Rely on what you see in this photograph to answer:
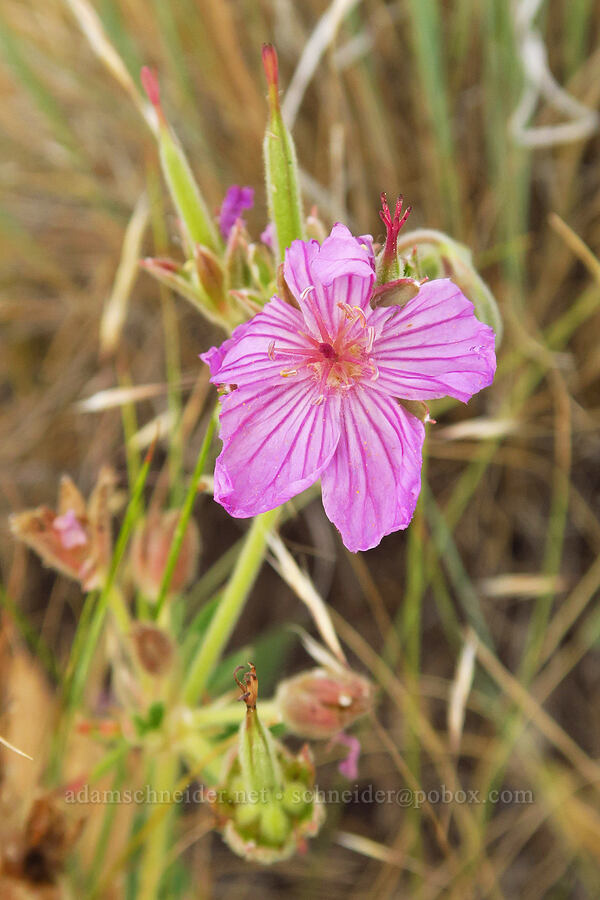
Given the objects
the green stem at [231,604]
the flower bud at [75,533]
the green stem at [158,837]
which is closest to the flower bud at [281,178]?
the green stem at [231,604]

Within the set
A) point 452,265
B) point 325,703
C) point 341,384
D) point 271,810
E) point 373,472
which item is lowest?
point 271,810

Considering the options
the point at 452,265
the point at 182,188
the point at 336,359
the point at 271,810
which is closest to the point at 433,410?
the point at 452,265

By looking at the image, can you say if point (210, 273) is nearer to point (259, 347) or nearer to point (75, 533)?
point (259, 347)

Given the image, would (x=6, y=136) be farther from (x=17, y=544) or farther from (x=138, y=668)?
(x=138, y=668)

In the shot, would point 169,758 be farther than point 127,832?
No

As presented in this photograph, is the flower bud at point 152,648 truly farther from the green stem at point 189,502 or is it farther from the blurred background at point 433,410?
the blurred background at point 433,410

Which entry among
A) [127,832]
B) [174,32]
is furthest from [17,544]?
[174,32]

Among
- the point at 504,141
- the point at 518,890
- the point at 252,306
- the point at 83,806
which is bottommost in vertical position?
the point at 518,890
